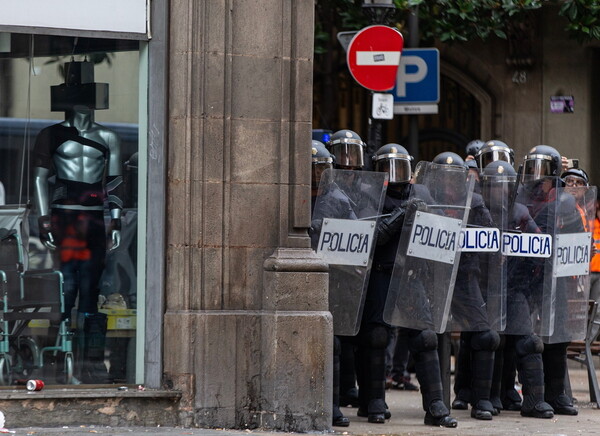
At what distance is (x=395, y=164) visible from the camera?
36.4 ft

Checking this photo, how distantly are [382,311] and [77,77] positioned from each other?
2783 millimetres

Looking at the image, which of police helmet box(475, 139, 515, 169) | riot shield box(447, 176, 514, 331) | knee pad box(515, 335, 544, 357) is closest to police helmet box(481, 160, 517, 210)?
riot shield box(447, 176, 514, 331)

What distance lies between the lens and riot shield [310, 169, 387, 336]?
10711 mm

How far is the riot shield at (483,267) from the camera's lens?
36.8 ft

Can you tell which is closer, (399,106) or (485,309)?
(485,309)

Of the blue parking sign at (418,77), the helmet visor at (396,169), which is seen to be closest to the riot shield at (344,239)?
the helmet visor at (396,169)

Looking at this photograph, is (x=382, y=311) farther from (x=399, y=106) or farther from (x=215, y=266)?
(x=399, y=106)

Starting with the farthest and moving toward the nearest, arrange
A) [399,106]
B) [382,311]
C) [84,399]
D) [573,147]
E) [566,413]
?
1. [573,147]
2. [399,106]
3. [566,413]
4. [382,311]
5. [84,399]

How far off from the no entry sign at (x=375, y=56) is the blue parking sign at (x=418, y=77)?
61 centimetres

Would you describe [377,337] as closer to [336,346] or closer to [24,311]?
[336,346]

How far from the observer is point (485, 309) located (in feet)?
37.2

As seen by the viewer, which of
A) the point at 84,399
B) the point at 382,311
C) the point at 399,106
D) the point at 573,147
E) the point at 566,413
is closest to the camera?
the point at 84,399

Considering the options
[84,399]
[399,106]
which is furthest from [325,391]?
[399,106]

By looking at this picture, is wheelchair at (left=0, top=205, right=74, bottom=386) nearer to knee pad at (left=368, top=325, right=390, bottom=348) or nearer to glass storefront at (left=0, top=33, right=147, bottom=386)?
glass storefront at (left=0, top=33, right=147, bottom=386)
